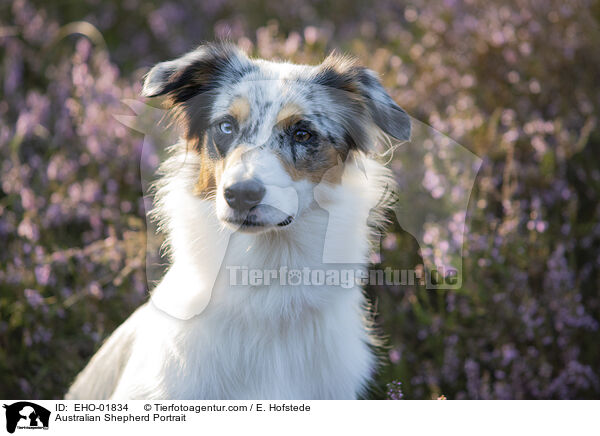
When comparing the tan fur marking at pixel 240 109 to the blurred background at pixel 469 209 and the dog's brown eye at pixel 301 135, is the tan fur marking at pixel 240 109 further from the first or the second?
the blurred background at pixel 469 209

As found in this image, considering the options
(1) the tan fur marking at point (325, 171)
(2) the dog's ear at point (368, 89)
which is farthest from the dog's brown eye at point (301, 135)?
(2) the dog's ear at point (368, 89)

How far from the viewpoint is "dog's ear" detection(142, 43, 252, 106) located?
7.86ft

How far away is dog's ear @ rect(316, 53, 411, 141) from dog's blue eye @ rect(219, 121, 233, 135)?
1.39 feet

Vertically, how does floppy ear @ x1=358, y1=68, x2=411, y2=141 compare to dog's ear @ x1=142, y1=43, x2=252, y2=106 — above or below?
below

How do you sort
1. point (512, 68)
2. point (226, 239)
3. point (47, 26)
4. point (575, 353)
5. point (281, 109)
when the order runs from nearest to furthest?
point (281, 109)
point (226, 239)
point (575, 353)
point (512, 68)
point (47, 26)

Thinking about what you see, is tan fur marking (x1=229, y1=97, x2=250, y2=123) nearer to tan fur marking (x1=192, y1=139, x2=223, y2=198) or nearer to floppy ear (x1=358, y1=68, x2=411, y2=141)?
tan fur marking (x1=192, y1=139, x2=223, y2=198)

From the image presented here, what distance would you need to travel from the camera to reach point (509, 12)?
4.83 meters

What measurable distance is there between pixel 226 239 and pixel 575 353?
6.93 ft

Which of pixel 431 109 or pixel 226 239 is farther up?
pixel 431 109
